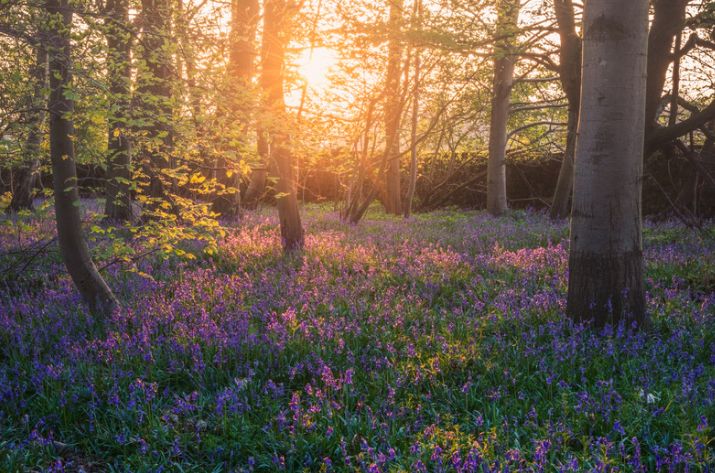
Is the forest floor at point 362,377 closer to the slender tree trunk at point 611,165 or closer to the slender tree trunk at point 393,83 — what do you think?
the slender tree trunk at point 611,165

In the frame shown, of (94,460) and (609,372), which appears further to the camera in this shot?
(609,372)

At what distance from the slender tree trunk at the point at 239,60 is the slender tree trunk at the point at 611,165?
124 inches

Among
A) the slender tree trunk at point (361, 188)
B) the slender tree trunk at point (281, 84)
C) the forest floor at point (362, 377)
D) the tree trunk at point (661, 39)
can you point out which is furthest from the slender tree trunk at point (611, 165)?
the slender tree trunk at point (361, 188)

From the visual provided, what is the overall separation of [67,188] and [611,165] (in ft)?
16.6

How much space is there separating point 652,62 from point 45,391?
9431 mm

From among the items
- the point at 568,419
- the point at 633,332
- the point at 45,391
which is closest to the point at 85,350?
the point at 45,391

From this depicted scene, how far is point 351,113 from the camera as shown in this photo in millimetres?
12820

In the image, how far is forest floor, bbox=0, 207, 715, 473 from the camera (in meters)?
3.12

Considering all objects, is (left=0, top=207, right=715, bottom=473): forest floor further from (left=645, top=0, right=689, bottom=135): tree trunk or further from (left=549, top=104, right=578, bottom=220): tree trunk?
(left=549, top=104, right=578, bottom=220): tree trunk

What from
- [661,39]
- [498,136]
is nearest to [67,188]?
[661,39]

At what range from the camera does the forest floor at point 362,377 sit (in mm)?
3123

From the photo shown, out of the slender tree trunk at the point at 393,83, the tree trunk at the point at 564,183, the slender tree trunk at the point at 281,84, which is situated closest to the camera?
the slender tree trunk at the point at 281,84

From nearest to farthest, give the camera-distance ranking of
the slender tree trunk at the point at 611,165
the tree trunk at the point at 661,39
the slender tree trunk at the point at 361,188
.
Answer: the slender tree trunk at the point at 611,165 < the tree trunk at the point at 661,39 < the slender tree trunk at the point at 361,188

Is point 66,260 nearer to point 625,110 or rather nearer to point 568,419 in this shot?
point 568,419
